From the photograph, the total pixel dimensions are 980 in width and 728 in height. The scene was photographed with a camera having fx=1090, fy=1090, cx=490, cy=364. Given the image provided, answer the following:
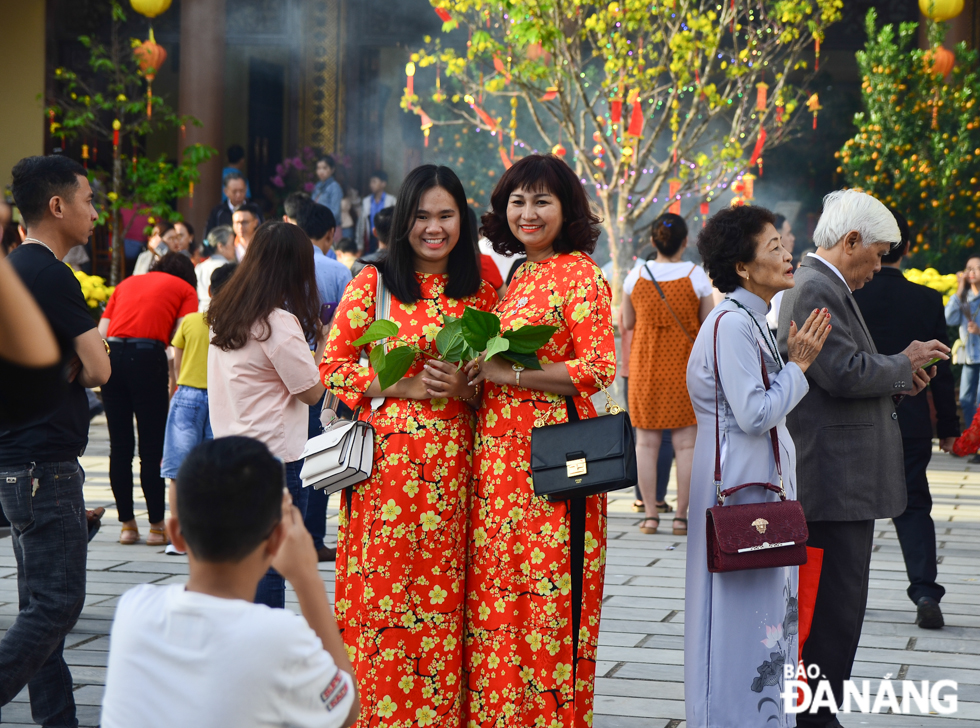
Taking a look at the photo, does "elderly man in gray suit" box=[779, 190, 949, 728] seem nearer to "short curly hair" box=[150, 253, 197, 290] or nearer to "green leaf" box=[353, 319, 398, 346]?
"green leaf" box=[353, 319, 398, 346]

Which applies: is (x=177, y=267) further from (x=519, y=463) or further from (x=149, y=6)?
(x=149, y=6)

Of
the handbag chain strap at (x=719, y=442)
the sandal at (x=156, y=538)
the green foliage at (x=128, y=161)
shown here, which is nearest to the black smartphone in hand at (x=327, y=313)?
the sandal at (x=156, y=538)

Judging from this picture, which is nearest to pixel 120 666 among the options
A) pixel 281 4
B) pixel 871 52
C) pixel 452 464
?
pixel 452 464

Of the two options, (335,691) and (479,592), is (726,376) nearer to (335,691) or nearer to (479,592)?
(479,592)

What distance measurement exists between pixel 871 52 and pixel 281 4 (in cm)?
811

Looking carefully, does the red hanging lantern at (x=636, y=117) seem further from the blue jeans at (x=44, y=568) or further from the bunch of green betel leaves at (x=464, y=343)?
the blue jeans at (x=44, y=568)

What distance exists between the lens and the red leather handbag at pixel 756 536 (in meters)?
2.93

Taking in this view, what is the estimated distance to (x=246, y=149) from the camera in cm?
1627

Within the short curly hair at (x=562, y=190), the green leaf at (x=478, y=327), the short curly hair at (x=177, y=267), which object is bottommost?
the green leaf at (x=478, y=327)

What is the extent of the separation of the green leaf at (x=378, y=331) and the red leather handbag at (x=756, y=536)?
101 centimetres

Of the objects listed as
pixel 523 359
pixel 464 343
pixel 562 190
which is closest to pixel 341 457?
pixel 464 343

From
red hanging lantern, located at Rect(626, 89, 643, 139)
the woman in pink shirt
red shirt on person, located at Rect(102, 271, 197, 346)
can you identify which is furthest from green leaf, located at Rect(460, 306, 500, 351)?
red hanging lantern, located at Rect(626, 89, 643, 139)

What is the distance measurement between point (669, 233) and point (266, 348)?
3230mm

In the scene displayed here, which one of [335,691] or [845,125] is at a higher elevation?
[845,125]
